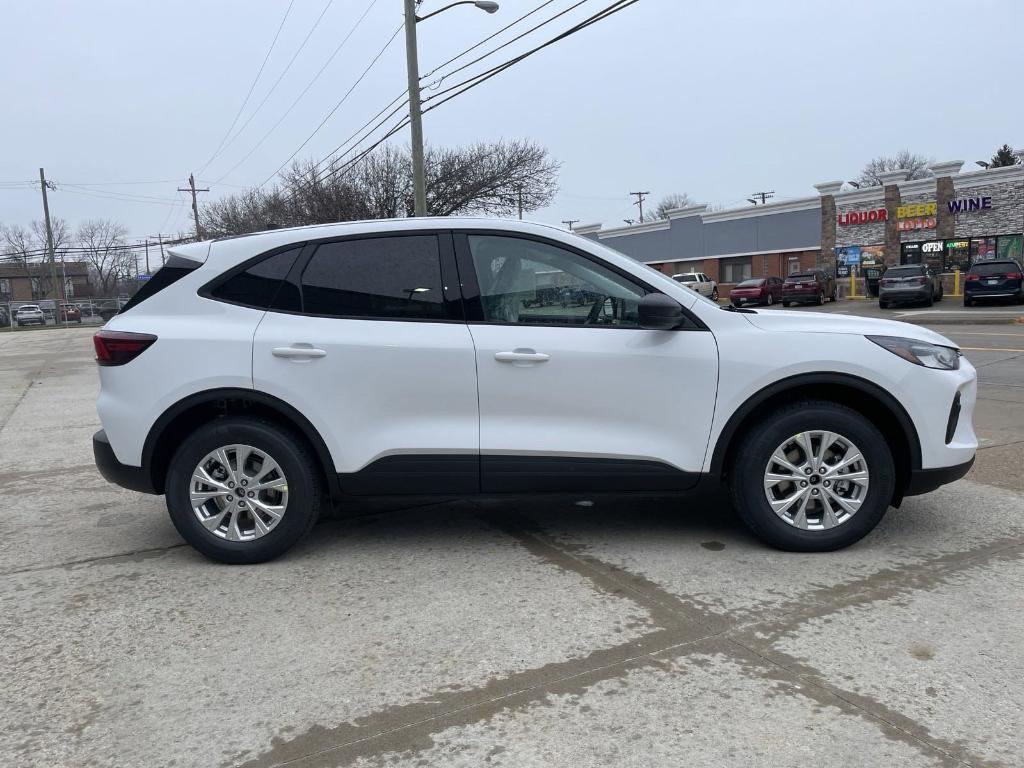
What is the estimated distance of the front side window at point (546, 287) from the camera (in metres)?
4.05

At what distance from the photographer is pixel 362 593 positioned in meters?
3.75

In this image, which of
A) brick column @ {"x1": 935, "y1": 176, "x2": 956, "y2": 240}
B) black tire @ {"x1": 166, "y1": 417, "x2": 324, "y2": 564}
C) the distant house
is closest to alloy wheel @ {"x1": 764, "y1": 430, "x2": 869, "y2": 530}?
black tire @ {"x1": 166, "y1": 417, "x2": 324, "y2": 564}

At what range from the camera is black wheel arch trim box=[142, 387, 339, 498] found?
4004 millimetres

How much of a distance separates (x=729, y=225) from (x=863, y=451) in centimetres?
4551

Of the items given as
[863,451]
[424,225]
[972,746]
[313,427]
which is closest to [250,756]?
[313,427]

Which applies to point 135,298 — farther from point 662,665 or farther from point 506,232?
point 662,665

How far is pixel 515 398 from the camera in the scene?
3.98 meters

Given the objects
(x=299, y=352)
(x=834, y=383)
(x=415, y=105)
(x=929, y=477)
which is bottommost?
(x=929, y=477)

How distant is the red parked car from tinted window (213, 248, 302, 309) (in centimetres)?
3371

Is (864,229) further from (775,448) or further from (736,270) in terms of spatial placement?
(775,448)

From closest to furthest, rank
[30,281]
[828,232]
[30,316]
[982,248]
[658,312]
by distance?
[658,312], [982,248], [828,232], [30,316], [30,281]

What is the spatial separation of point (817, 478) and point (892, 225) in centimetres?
3937

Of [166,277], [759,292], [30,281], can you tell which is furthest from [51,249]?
[166,277]

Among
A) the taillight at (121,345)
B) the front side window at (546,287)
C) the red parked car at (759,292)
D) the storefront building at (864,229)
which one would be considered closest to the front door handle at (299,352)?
the taillight at (121,345)
